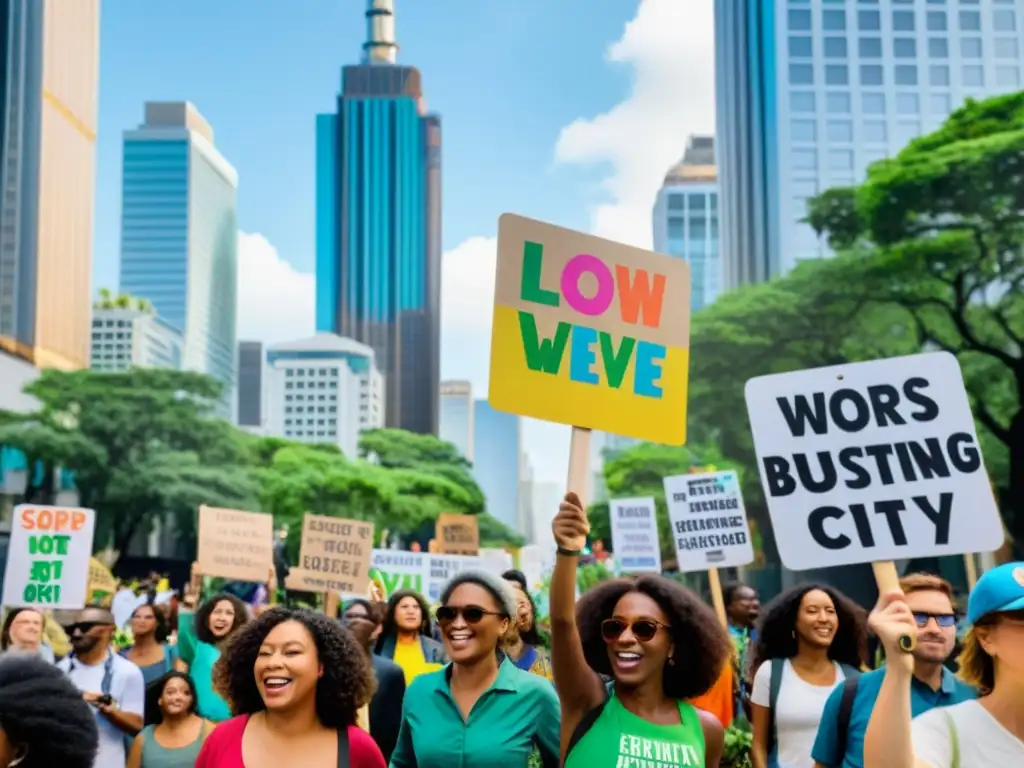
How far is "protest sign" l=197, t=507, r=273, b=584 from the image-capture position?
44.4 ft

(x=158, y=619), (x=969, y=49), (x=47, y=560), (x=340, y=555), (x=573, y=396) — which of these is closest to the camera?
(x=573, y=396)

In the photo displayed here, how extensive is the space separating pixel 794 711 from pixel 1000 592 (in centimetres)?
286

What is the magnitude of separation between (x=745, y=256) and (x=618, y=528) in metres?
60.8

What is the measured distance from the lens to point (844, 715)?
15.4 ft

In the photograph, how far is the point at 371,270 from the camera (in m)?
161

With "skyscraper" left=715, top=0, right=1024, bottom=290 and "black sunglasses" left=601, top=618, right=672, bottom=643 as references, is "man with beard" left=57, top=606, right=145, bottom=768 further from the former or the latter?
"skyscraper" left=715, top=0, right=1024, bottom=290

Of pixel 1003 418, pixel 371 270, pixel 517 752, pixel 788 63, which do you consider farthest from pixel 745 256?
pixel 371 270

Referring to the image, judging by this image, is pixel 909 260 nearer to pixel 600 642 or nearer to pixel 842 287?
pixel 842 287

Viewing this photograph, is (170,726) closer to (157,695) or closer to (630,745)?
(157,695)

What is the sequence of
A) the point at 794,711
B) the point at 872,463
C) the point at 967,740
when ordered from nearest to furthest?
the point at 967,740
the point at 872,463
the point at 794,711

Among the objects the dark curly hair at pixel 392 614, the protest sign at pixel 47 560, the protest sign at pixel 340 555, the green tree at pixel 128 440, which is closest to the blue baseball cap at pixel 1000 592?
the dark curly hair at pixel 392 614

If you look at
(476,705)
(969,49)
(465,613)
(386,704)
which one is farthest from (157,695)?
(969,49)

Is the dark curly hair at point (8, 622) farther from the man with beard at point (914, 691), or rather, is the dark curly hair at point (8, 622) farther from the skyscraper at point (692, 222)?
the skyscraper at point (692, 222)

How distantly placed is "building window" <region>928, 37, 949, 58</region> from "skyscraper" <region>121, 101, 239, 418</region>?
109589mm
